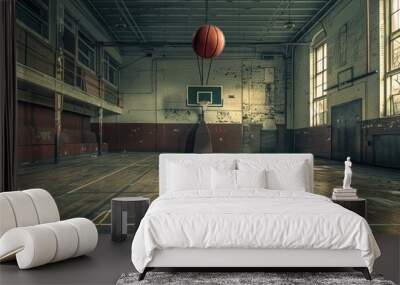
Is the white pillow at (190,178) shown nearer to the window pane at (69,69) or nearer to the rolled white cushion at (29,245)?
the rolled white cushion at (29,245)

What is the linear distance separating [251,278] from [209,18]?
3323 mm

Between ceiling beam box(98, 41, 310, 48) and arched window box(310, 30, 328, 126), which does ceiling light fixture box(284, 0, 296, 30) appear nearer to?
ceiling beam box(98, 41, 310, 48)

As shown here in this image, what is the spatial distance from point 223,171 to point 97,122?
6.77 ft

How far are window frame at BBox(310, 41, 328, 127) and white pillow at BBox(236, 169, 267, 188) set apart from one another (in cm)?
166

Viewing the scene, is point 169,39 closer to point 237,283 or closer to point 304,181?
point 304,181

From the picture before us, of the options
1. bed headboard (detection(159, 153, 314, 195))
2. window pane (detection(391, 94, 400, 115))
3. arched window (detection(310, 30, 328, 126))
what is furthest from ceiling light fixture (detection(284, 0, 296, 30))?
bed headboard (detection(159, 153, 314, 195))

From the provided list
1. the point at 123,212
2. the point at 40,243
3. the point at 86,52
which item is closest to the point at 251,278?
the point at 40,243

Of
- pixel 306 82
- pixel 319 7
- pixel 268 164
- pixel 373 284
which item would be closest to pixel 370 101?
pixel 306 82

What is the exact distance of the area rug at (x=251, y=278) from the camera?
296 centimetres

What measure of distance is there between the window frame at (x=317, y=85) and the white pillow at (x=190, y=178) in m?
1.88

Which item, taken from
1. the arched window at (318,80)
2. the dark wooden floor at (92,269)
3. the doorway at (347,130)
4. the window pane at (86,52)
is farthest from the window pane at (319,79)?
the window pane at (86,52)

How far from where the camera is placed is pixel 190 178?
167 inches

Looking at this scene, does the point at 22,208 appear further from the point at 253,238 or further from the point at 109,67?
the point at 109,67

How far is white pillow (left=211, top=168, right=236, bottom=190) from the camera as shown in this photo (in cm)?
414
